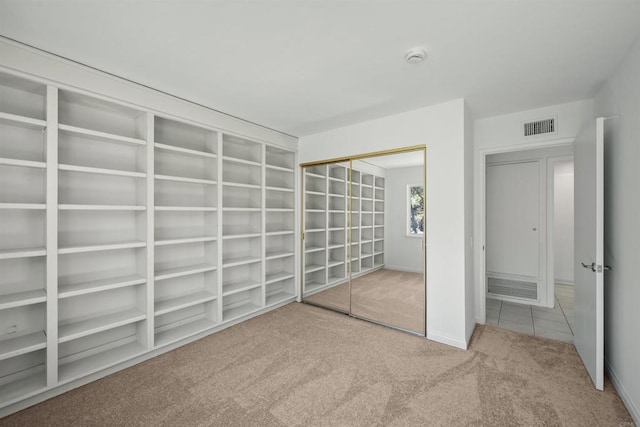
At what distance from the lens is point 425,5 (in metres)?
1.53

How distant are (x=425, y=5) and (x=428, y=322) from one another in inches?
112

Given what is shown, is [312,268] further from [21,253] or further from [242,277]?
[21,253]

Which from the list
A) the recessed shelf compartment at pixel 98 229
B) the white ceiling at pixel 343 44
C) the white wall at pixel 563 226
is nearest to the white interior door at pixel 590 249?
the white ceiling at pixel 343 44

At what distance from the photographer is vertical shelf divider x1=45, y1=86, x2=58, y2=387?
6.59 ft

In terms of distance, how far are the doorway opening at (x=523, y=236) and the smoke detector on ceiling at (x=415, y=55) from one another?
119 inches

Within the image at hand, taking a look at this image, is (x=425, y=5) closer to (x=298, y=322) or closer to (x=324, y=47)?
(x=324, y=47)

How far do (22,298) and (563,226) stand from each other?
763 centimetres

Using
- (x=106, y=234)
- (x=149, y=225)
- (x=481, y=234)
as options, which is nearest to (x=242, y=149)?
(x=149, y=225)

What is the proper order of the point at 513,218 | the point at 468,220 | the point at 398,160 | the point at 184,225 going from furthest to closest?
the point at 513,218
the point at 398,160
the point at 184,225
the point at 468,220

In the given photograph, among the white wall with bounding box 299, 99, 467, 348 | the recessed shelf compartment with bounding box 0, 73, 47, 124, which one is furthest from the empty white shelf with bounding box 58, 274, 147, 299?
the white wall with bounding box 299, 99, 467, 348

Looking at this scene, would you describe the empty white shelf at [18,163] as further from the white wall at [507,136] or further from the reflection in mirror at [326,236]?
the white wall at [507,136]

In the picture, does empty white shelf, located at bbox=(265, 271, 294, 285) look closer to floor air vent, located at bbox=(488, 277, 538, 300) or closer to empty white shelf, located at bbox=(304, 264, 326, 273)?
empty white shelf, located at bbox=(304, 264, 326, 273)

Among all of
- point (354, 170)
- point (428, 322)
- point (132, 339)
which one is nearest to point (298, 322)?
point (428, 322)

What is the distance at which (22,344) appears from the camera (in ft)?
6.51
